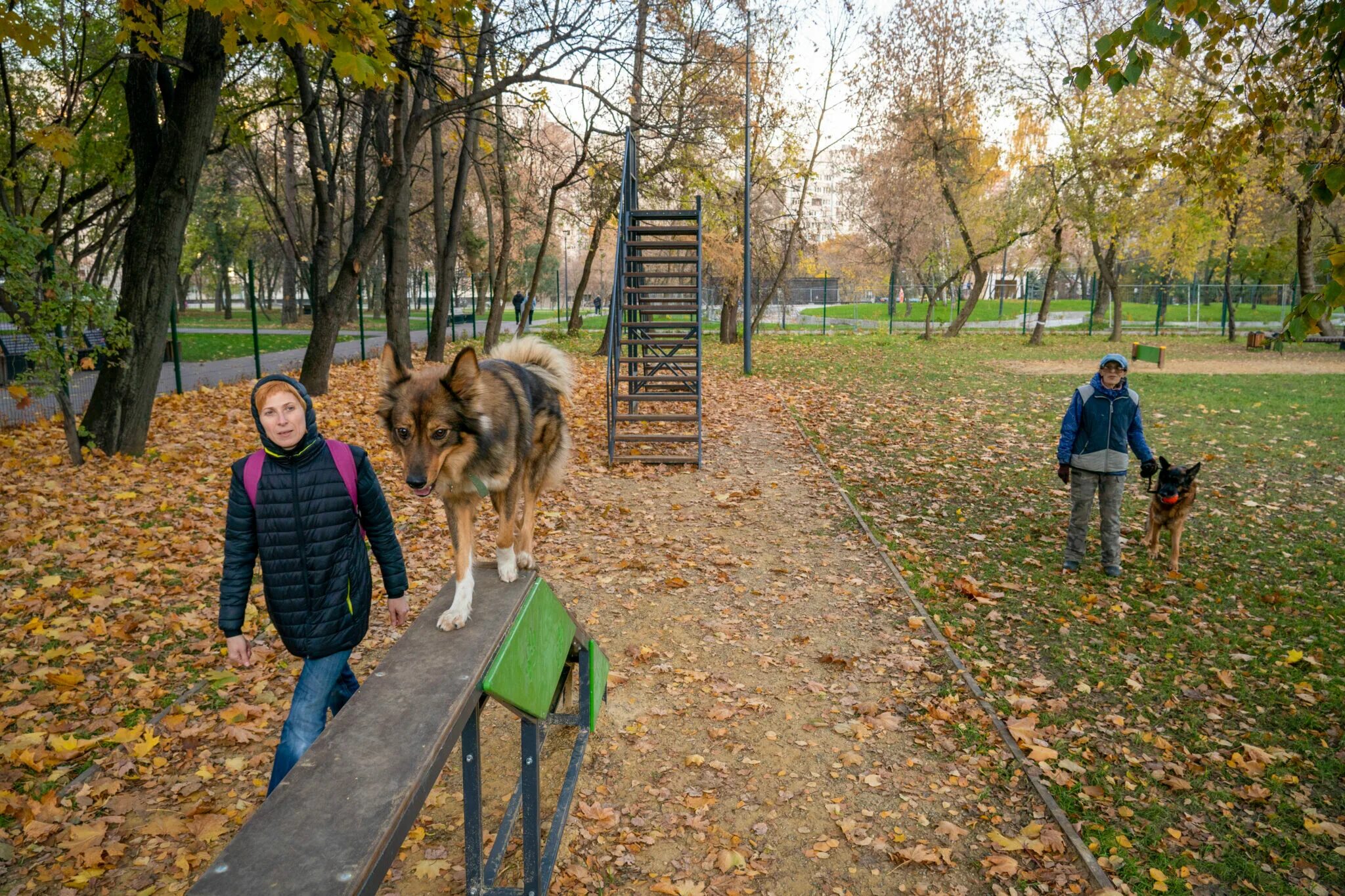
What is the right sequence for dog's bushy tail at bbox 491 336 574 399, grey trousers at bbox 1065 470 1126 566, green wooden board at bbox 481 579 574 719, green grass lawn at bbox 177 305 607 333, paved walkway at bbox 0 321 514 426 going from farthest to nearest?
1. green grass lawn at bbox 177 305 607 333
2. paved walkway at bbox 0 321 514 426
3. grey trousers at bbox 1065 470 1126 566
4. dog's bushy tail at bbox 491 336 574 399
5. green wooden board at bbox 481 579 574 719

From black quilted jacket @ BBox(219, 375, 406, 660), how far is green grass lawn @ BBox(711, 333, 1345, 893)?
13.0 ft

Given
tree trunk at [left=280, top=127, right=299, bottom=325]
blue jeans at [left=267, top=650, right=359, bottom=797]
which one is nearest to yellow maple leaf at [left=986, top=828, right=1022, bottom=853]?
blue jeans at [left=267, top=650, right=359, bottom=797]

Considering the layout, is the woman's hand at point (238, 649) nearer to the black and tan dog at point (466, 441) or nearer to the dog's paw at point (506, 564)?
the black and tan dog at point (466, 441)

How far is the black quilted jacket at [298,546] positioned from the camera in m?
3.42

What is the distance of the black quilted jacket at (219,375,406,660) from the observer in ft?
11.2

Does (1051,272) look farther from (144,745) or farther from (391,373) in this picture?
(144,745)

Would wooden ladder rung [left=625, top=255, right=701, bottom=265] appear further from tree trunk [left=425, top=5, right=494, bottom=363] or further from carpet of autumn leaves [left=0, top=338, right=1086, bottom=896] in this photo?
tree trunk [left=425, top=5, right=494, bottom=363]

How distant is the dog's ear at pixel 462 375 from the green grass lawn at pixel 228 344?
19273mm

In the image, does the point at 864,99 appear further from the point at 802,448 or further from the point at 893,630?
the point at 893,630

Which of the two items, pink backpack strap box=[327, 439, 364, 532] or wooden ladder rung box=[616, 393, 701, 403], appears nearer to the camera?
pink backpack strap box=[327, 439, 364, 532]

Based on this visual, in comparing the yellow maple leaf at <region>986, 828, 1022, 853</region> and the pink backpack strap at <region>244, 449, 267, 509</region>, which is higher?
the pink backpack strap at <region>244, 449, 267, 509</region>

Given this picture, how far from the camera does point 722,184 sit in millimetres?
25516

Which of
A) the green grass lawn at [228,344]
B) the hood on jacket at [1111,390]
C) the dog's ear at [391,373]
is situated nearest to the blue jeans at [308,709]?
the dog's ear at [391,373]

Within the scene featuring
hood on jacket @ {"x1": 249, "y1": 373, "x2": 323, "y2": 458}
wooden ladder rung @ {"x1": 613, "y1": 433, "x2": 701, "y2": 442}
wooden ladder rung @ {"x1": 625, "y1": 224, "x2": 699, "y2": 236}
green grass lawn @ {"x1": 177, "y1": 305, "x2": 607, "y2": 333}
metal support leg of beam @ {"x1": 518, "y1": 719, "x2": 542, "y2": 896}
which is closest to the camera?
hood on jacket @ {"x1": 249, "y1": 373, "x2": 323, "y2": 458}
